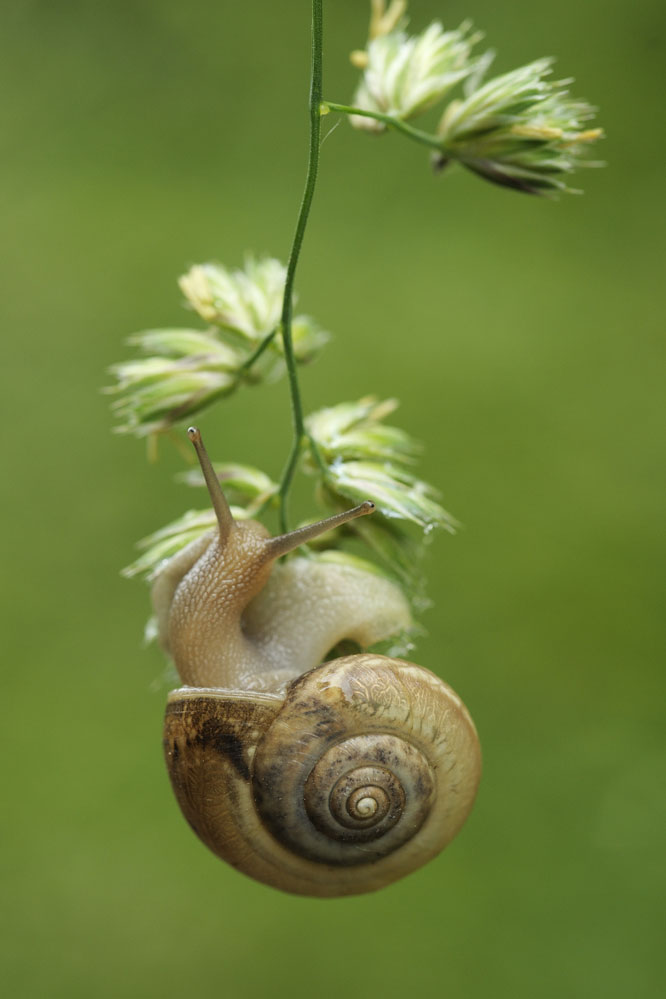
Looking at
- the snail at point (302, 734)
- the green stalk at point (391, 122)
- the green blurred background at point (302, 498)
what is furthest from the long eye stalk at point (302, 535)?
the green blurred background at point (302, 498)

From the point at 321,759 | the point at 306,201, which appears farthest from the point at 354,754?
the point at 306,201

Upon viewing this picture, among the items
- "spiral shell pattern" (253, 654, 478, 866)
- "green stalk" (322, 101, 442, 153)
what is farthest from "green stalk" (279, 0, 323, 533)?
"spiral shell pattern" (253, 654, 478, 866)

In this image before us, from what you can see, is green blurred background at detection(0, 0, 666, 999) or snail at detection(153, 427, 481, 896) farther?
green blurred background at detection(0, 0, 666, 999)

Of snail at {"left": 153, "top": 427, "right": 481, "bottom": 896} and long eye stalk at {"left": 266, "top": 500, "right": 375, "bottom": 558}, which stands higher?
long eye stalk at {"left": 266, "top": 500, "right": 375, "bottom": 558}

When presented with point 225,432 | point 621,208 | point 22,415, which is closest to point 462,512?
point 225,432

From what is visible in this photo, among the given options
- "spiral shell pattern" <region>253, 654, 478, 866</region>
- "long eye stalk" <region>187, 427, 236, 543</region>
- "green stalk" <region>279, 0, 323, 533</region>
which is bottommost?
"spiral shell pattern" <region>253, 654, 478, 866</region>

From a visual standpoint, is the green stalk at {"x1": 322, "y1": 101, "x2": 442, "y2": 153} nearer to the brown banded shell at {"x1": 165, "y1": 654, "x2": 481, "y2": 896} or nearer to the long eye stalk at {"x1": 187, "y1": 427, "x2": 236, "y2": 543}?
the long eye stalk at {"x1": 187, "y1": 427, "x2": 236, "y2": 543}

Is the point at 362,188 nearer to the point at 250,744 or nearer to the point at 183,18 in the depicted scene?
the point at 183,18
